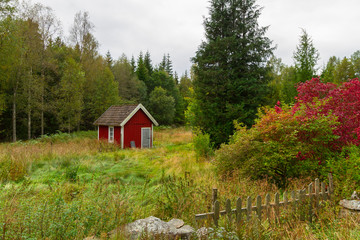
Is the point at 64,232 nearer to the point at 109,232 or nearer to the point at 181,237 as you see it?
the point at 109,232

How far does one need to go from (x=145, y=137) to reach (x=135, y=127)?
128 centimetres

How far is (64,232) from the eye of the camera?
3094 millimetres

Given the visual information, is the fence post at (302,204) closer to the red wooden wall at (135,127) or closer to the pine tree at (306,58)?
the red wooden wall at (135,127)

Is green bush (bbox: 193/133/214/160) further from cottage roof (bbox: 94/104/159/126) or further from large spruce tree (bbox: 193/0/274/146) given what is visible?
cottage roof (bbox: 94/104/159/126)

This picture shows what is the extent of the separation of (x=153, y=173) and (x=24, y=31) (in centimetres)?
1805

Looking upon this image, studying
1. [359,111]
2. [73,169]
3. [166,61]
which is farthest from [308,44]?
[166,61]

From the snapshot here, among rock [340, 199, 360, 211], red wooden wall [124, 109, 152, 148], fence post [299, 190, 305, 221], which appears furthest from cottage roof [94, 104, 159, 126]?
rock [340, 199, 360, 211]

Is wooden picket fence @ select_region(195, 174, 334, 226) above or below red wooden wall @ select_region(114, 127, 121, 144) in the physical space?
below

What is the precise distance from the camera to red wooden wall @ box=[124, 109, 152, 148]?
17266 millimetres

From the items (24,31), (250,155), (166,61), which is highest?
(166,61)

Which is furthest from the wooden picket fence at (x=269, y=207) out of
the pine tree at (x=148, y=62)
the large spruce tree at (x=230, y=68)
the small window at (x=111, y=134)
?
the pine tree at (x=148, y=62)

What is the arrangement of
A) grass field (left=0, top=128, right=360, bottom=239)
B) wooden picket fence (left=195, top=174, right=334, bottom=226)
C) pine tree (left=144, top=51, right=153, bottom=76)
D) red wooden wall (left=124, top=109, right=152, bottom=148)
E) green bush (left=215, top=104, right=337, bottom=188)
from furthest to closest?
1. pine tree (left=144, top=51, right=153, bottom=76)
2. red wooden wall (left=124, top=109, right=152, bottom=148)
3. green bush (left=215, top=104, right=337, bottom=188)
4. wooden picket fence (left=195, top=174, right=334, bottom=226)
5. grass field (left=0, top=128, right=360, bottom=239)

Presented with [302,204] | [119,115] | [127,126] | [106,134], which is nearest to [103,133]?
[106,134]

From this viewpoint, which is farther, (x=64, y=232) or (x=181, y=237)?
(x=181, y=237)
